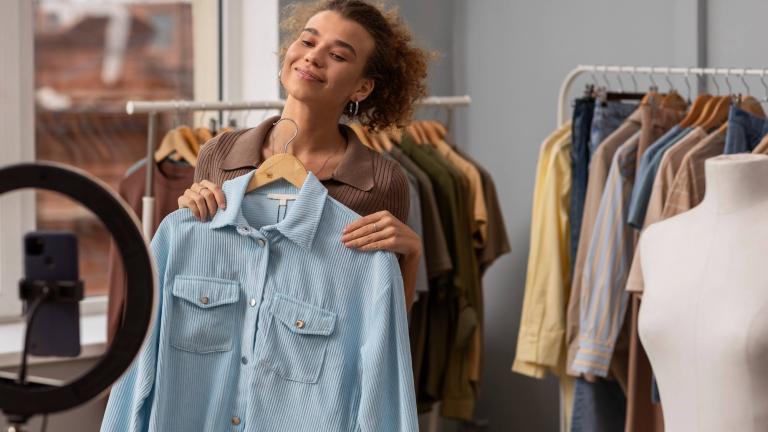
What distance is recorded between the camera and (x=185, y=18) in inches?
146

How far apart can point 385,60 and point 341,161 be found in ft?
0.63

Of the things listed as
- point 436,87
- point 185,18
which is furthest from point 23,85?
point 436,87

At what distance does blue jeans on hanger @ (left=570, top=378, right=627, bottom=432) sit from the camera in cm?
289

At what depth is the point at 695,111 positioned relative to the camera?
2725 mm

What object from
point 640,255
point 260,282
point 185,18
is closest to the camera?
point 260,282

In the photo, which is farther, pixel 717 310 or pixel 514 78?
pixel 514 78

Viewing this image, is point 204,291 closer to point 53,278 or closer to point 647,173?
point 53,278

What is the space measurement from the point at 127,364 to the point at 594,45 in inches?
105

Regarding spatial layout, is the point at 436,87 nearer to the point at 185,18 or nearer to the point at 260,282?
the point at 185,18

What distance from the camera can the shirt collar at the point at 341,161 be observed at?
68.9 inches

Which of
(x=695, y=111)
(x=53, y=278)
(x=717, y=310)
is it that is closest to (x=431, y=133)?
(x=695, y=111)

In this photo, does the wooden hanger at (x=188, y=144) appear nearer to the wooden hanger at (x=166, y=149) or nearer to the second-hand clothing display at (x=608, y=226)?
the wooden hanger at (x=166, y=149)

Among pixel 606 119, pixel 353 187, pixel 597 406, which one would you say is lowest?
pixel 597 406

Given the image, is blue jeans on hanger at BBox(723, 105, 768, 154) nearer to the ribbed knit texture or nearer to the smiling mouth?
the ribbed knit texture
